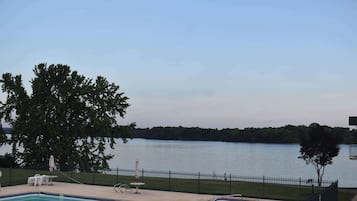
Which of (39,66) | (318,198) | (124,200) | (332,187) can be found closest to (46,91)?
(39,66)

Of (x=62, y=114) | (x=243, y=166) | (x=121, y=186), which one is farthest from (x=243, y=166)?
(x=121, y=186)

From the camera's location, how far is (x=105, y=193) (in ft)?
84.5

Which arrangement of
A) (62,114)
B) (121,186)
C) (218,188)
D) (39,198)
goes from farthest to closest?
(62,114), (218,188), (121,186), (39,198)

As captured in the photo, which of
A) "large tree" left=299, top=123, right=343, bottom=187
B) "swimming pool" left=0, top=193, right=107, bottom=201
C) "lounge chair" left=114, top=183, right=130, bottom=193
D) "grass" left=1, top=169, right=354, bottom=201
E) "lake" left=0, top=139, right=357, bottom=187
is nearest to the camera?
"swimming pool" left=0, top=193, right=107, bottom=201

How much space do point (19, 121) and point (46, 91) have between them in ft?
13.1

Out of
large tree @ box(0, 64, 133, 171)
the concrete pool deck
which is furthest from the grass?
large tree @ box(0, 64, 133, 171)

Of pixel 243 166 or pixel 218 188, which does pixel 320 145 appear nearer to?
pixel 218 188

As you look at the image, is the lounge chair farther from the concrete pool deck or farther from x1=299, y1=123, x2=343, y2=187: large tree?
x1=299, y1=123, x2=343, y2=187: large tree

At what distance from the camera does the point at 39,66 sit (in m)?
49.5

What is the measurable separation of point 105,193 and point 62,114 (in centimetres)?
2519

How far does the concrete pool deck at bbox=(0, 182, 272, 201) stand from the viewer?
24.1m

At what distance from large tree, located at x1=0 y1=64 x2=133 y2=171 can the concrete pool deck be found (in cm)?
1993

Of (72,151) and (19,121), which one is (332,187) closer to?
(72,151)

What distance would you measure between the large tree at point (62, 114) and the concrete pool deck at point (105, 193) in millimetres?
19926
